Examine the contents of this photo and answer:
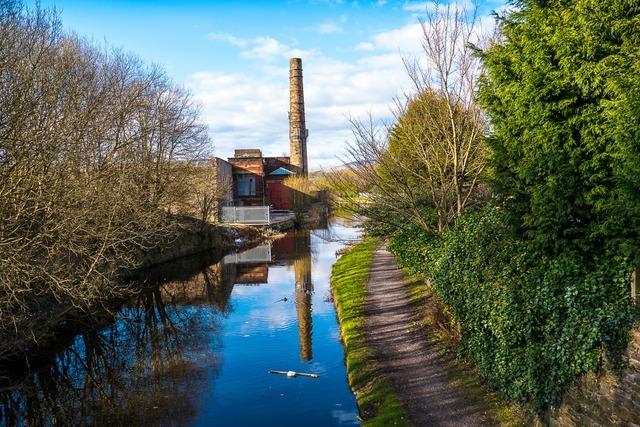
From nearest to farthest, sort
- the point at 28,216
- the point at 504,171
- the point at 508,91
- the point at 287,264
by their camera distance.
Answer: the point at 508,91
the point at 504,171
the point at 28,216
the point at 287,264

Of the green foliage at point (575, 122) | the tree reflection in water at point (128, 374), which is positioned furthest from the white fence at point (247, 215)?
the green foliage at point (575, 122)

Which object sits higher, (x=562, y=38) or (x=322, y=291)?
(x=562, y=38)

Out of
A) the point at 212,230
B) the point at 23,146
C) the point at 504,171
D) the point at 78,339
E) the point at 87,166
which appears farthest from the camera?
the point at 212,230

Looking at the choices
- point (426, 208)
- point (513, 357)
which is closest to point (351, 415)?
point (513, 357)

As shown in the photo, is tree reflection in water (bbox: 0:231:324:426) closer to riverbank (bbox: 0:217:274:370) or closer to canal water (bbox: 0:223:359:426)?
canal water (bbox: 0:223:359:426)

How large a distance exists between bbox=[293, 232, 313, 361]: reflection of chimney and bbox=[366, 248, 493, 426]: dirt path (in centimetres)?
204

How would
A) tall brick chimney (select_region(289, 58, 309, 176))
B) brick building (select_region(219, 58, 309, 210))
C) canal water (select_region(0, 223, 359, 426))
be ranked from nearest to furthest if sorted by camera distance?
1. canal water (select_region(0, 223, 359, 426))
2. brick building (select_region(219, 58, 309, 210))
3. tall brick chimney (select_region(289, 58, 309, 176))

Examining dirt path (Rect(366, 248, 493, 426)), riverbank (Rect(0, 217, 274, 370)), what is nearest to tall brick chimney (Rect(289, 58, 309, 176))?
riverbank (Rect(0, 217, 274, 370))

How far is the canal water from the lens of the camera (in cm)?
1096

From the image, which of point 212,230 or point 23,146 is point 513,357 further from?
point 212,230

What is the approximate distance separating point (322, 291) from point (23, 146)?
14.2 meters

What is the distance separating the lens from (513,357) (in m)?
8.44

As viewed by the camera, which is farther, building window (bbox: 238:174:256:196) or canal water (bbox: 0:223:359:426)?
building window (bbox: 238:174:256:196)

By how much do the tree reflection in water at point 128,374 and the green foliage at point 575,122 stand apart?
8555 millimetres
